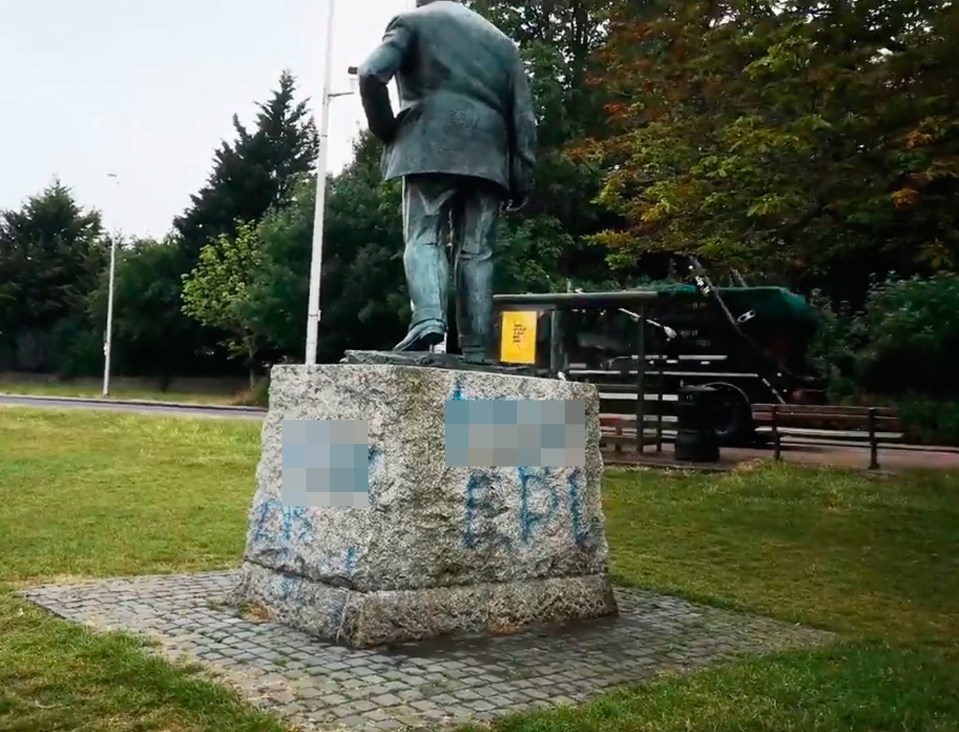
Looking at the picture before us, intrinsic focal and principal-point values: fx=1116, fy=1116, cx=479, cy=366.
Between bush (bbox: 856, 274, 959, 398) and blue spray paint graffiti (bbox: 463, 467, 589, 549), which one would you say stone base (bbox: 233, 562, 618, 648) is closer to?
blue spray paint graffiti (bbox: 463, 467, 589, 549)

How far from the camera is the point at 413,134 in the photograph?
611 centimetres

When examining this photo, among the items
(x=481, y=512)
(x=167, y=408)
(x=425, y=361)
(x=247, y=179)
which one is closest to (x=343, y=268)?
(x=167, y=408)

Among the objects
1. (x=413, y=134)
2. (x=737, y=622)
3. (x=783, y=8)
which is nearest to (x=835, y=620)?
(x=737, y=622)

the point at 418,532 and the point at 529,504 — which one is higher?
the point at 529,504

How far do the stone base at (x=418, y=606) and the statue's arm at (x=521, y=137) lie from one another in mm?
2255

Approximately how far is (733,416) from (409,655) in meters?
12.9

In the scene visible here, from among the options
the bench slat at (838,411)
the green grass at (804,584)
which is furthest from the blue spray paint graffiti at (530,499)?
the bench slat at (838,411)

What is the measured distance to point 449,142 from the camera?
19.9ft

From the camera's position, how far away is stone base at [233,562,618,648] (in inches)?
210

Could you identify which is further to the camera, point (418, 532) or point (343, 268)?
point (343, 268)

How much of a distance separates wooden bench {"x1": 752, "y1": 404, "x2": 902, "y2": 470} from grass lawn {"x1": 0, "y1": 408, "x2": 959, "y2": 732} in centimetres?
131

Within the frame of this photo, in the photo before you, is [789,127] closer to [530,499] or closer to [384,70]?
[384,70]

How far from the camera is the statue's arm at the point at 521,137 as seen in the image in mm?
6348

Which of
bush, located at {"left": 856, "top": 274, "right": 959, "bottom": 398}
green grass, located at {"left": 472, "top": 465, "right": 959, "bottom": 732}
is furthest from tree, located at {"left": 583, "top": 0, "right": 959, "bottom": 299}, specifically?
bush, located at {"left": 856, "top": 274, "right": 959, "bottom": 398}
